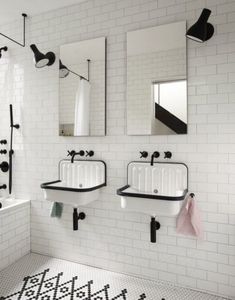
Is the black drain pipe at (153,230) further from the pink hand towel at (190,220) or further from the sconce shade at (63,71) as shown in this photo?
the sconce shade at (63,71)

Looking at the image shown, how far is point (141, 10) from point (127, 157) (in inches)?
54.7

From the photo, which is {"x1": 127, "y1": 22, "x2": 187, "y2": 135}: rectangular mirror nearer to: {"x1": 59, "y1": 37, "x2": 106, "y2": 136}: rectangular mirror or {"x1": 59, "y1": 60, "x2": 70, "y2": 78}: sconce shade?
{"x1": 59, "y1": 37, "x2": 106, "y2": 136}: rectangular mirror

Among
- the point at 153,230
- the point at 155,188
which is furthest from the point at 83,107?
the point at 153,230

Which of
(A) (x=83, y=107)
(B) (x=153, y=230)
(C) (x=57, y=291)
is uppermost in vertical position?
(A) (x=83, y=107)

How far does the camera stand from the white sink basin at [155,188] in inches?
71.2

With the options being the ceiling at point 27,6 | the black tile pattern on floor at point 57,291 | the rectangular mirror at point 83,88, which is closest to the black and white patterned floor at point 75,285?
the black tile pattern on floor at point 57,291

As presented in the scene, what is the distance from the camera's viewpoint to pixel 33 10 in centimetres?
262

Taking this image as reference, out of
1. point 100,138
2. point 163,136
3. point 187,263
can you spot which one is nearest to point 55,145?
point 100,138

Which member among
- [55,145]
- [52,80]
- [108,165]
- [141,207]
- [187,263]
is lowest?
[187,263]

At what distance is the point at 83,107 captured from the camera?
245 centimetres

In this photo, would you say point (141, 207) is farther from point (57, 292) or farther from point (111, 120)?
point (57, 292)

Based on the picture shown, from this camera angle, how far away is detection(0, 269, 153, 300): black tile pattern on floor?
2008 mm

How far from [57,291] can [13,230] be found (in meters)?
0.84

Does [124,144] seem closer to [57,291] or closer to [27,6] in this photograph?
[57,291]
